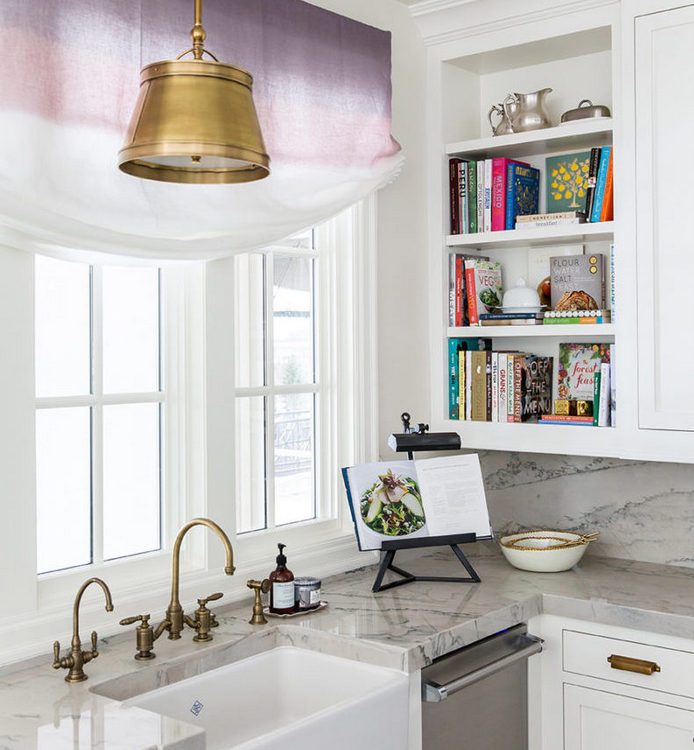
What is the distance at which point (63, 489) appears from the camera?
7.23 feet

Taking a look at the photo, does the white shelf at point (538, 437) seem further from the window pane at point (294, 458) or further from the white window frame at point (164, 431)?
the white window frame at point (164, 431)

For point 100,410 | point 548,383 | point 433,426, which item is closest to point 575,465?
point 548,383

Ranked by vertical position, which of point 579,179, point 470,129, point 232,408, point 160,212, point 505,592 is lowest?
point 505,592

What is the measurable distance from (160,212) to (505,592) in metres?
1.37

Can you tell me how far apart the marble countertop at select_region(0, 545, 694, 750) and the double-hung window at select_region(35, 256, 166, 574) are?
265 mm

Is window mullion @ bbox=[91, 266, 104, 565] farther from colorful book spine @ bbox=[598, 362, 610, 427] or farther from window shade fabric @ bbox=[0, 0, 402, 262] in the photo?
colorful book spine @ bbox=[598, 362, 610, 427]

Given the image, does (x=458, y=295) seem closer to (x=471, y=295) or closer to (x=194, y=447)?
(x=471, y=295)

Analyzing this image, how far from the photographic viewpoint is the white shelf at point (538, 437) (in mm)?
2766

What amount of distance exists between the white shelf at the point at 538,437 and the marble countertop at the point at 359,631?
0.37 meters

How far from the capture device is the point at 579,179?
298 centimetres

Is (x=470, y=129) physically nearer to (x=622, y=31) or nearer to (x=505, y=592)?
(x=622, y=31)

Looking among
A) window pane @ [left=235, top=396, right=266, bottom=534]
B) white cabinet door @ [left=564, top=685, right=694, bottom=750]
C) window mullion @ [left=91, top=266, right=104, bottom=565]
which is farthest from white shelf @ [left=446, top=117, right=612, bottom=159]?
white cabinet door @ [left=564, top=685, right=694, bottom=750]

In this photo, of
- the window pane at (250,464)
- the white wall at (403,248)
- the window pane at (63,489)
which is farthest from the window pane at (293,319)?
the window pane at (63,489)

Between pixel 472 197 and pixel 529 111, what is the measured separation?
0.32 metres
